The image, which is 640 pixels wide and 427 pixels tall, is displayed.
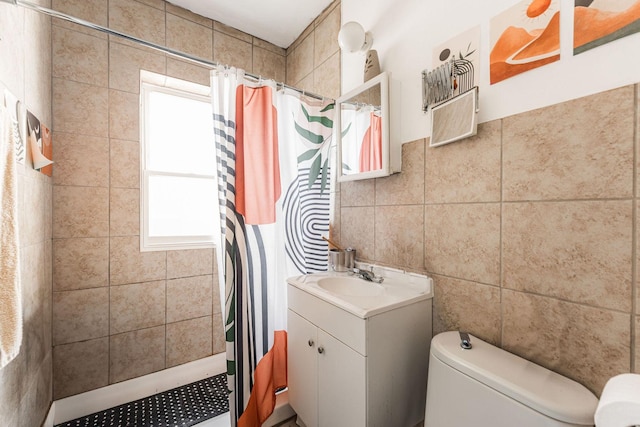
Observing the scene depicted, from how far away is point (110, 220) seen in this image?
169 centimetres

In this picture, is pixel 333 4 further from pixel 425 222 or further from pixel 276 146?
pixel 425 222

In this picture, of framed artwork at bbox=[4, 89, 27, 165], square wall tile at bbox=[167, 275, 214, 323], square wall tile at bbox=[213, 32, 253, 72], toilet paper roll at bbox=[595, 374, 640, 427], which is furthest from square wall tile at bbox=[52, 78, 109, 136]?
toilet paper roll at bbox=[595, 374, 640, 427]

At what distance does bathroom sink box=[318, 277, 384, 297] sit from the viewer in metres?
1.36

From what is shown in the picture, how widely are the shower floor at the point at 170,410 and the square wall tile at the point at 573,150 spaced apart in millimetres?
1973

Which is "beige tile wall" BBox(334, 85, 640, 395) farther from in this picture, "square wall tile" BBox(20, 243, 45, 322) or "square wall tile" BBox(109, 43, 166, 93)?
"square wall tile" BBox(109, 43, 166, 93)

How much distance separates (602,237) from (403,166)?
765 millimetres

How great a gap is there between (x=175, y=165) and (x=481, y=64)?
6.38 feet

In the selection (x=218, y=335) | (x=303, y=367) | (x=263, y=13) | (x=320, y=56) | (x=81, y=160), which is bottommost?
(x=218, y=335)

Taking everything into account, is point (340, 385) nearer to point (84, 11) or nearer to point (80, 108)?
point (80, 108)

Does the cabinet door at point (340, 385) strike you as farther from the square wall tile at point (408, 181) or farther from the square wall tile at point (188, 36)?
the square wall tile at point (188, 36)

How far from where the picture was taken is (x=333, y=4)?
5.98 ft

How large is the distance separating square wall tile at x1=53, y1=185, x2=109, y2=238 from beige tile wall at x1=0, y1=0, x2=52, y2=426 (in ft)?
0.25

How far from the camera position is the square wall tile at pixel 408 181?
1.27m

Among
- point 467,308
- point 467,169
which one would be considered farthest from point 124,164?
point 467,308
